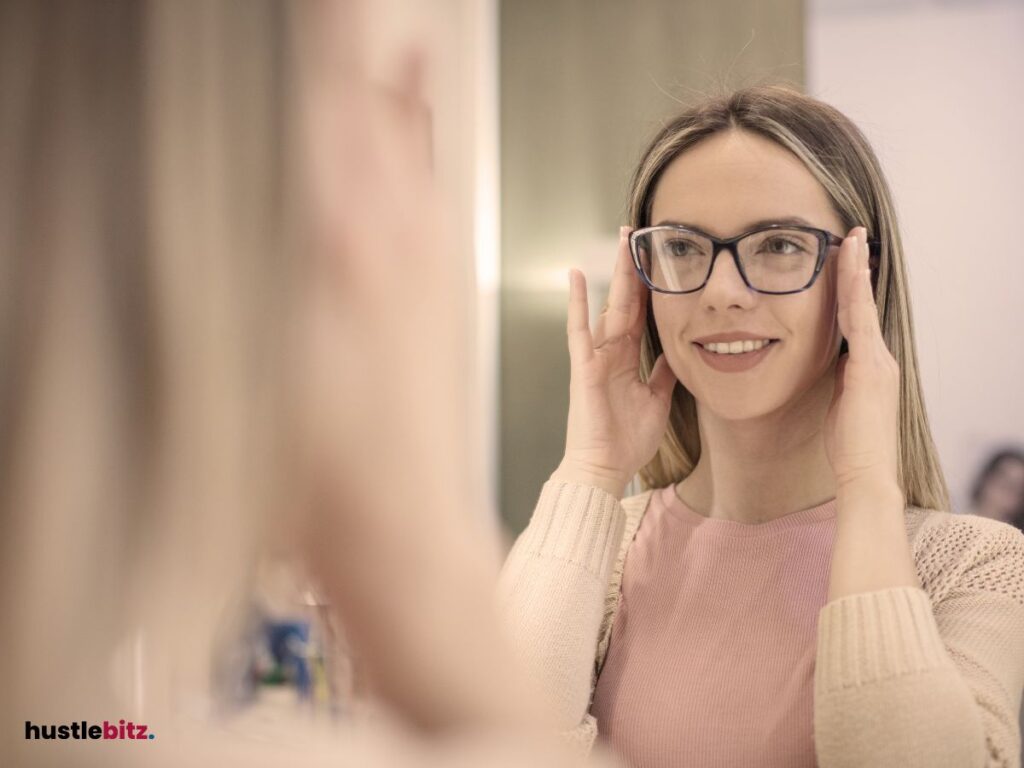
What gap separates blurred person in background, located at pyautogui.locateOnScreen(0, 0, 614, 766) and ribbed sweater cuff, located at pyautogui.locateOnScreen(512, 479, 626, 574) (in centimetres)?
88

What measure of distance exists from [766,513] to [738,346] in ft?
0.80

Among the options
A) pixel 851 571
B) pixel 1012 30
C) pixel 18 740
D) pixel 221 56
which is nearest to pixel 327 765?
pixel 18 740

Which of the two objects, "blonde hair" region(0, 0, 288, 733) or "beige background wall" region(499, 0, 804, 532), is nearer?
"blonde hair" region(0, 0, 288, 733)

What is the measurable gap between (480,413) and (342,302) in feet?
9.16

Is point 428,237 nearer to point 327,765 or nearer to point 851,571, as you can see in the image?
point 327,765

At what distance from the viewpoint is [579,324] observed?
56.5 inches

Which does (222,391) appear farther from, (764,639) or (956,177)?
(956,177)

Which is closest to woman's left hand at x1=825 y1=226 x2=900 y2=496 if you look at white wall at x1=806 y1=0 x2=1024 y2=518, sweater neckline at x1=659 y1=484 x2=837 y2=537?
sweater neckline at x1=659 y1=484 x2=837 y2=537

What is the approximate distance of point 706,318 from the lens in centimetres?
128

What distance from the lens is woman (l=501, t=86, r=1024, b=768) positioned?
41.2 inches

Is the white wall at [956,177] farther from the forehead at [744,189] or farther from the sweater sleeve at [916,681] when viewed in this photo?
the sweater sleeve at [916,681]

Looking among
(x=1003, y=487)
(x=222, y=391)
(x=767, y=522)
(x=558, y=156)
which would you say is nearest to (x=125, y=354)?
(x=222, y=391)

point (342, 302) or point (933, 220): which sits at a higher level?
point (933, 220)

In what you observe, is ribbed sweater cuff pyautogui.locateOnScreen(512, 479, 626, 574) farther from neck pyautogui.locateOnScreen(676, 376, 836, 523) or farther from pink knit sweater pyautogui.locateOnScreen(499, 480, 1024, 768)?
neck pyautogui.locateOnScreen(676, 376, 836, 523)
